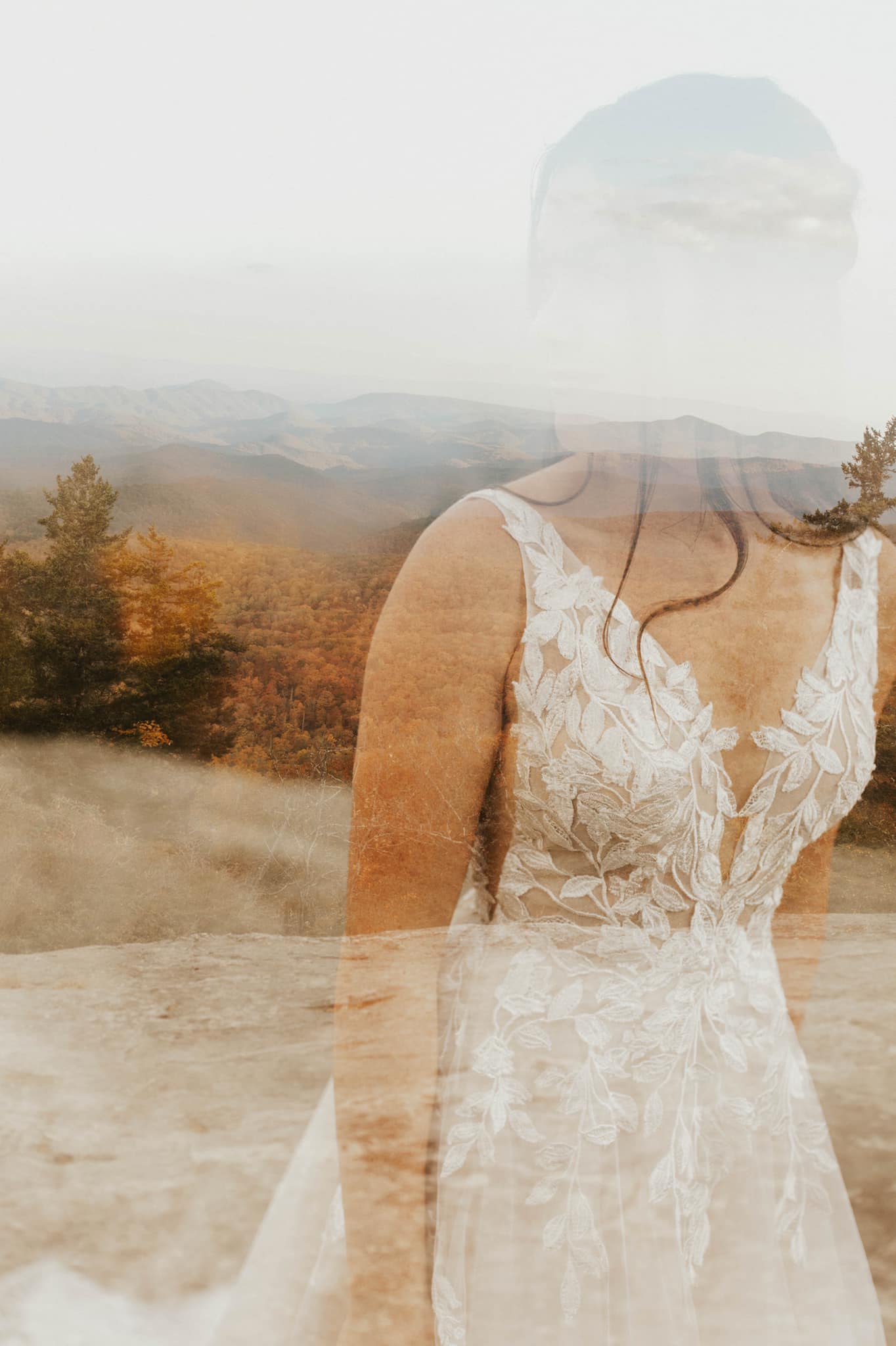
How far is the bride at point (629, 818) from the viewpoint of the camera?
0.48 m

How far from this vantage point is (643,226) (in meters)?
0.61

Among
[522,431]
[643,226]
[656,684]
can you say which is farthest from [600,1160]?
[522,431]

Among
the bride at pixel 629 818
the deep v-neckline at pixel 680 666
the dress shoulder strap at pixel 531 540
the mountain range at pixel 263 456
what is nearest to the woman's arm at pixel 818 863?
the bride at pixel 629 818

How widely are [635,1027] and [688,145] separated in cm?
76

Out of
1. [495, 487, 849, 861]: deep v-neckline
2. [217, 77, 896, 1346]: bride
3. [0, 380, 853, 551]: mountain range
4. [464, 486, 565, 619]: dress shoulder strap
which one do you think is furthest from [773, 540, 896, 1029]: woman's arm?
[0, 380, 853, 551]: mountain range

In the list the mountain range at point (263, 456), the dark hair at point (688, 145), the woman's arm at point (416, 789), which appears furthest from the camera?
the mountain range at point (263, 456)

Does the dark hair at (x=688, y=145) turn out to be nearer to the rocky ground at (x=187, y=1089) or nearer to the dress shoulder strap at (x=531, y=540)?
the dress shoulder strap at (x=531, y=540)

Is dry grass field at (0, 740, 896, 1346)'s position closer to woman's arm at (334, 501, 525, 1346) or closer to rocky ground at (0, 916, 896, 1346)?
rocky ground at (0, 916, 896, 1346)

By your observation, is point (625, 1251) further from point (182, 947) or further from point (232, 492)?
point (182, 947)

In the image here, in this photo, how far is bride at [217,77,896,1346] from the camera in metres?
0.48

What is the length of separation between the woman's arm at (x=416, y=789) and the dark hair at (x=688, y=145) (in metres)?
0.08

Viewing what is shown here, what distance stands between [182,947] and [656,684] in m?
1.70

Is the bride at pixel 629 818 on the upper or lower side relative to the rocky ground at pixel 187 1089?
upper

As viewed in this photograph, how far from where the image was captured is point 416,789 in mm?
421
